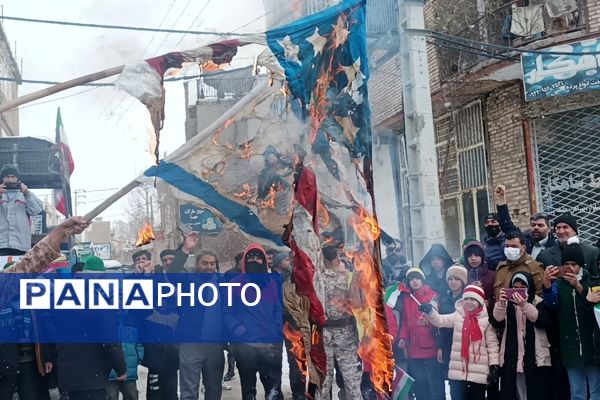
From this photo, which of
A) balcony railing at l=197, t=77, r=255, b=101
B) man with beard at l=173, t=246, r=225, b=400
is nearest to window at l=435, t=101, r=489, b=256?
balcony railing at l=197, t=77, r=255, b=101

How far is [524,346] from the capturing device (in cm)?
481

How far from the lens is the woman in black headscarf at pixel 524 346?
4.76 meters

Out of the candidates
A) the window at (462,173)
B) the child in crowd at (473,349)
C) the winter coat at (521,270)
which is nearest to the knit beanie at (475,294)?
the child in crowd at (473,349)

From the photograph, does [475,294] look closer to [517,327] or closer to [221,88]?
[517,327]

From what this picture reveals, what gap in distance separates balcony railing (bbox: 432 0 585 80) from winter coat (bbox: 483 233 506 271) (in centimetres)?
362

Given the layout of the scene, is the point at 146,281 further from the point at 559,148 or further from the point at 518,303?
the point at 559,148

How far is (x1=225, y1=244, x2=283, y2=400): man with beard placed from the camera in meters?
5.18

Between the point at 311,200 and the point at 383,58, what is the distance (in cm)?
587

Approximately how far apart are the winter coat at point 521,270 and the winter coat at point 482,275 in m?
0.16

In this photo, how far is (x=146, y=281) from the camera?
16.4 ft

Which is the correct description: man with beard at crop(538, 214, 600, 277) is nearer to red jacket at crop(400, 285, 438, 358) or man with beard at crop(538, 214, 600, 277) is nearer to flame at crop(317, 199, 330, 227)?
red jacket at crop(400, 285, 438, 358)

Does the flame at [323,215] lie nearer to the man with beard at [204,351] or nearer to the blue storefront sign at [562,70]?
the man with beard at [204,351]

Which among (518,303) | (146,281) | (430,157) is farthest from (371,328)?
(430,157)

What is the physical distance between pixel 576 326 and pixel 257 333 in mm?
2386
